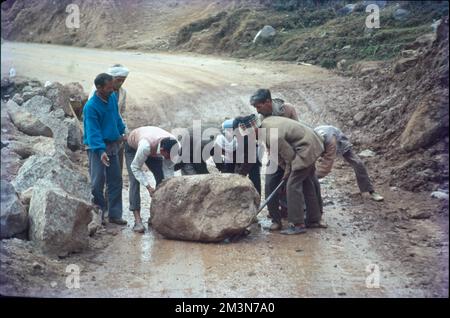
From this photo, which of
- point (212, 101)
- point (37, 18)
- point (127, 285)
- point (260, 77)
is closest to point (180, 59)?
point (260, 77)

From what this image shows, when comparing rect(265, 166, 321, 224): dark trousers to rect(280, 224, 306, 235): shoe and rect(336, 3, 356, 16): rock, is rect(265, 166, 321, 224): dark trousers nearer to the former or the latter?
rect(280, 224, 306, 235): shoe

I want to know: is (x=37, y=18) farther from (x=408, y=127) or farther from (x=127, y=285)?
(x=127, y=285)

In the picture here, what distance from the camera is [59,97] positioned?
1120 cm

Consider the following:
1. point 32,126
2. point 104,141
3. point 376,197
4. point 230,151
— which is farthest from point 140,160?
point 32,126

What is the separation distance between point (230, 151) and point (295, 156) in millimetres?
719

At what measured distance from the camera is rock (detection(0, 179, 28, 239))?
6.02m

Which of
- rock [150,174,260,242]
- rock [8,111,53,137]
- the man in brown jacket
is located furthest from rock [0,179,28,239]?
rock [8,111,53,137]

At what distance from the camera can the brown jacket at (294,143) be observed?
6465 mm

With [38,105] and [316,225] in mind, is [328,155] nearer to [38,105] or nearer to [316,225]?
[316,225]

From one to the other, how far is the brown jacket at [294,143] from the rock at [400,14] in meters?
10.1

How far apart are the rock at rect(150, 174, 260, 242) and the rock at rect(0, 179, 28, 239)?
1374 mm

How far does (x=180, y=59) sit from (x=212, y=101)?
5.88 m

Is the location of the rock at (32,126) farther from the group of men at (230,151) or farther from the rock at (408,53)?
the rock at (408,53)
